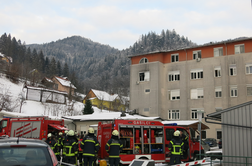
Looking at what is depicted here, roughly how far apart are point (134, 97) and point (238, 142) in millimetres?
31578

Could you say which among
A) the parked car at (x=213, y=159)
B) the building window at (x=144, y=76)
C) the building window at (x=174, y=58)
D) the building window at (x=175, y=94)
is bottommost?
the parked car at (x=213, y=159)

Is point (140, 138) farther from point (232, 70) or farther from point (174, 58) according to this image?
point (174, 58)

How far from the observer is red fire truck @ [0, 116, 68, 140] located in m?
19.1

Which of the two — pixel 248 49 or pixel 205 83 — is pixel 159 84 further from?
pixel 248 49

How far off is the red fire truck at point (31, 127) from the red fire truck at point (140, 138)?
6.92 m

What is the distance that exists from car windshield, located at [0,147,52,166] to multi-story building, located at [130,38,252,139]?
3565 cm

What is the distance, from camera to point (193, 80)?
134 feet

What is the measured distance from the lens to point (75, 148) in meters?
10.6

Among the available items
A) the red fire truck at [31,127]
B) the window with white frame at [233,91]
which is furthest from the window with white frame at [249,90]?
the red fire truck at [31,127]

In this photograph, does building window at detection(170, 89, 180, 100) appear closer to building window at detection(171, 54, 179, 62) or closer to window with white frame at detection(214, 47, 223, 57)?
building window at detection(171, 54, 179, 62)

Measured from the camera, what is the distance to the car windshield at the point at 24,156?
16.3 ft

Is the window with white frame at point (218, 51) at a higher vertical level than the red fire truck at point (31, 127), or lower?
higher

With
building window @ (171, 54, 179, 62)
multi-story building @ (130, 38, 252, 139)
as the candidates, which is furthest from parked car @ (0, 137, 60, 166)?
building window @ (171, 54, 179, 62)

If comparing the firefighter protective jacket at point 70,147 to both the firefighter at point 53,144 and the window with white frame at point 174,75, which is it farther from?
the window with white frame at point 174,75
